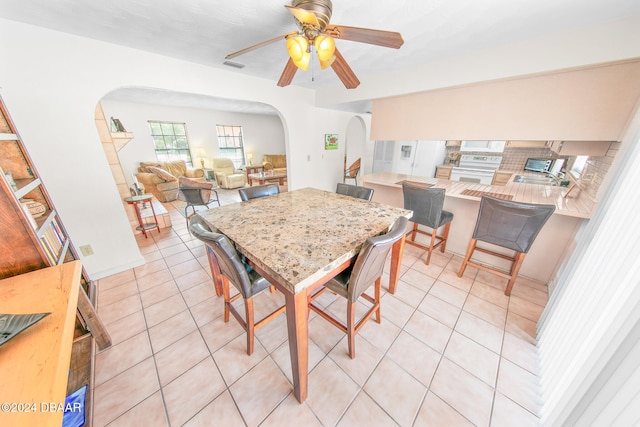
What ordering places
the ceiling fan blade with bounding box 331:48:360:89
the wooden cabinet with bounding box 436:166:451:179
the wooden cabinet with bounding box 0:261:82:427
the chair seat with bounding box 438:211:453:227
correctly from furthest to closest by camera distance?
1. the wooden cabinet with bounding box 436:166:451:179
2. the chair seat with bounding box 438:211:453:227
3. the ceiling fan blade with bounding box 331:48:360:89
4. the wooden cabinet with bounding box 0:261:82:427

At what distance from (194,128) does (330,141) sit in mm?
4807

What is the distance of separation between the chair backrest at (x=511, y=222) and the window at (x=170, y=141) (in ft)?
24.8

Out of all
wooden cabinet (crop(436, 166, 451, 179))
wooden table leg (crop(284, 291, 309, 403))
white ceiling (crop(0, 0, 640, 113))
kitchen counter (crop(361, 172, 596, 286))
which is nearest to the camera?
wooden table leg (crop(284, 291, 309, 403))

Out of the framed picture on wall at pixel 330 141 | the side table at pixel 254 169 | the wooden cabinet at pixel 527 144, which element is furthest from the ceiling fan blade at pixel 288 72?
the side table at pixel 254 169

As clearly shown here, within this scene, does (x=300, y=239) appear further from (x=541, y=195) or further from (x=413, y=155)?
(x=413, y=155)

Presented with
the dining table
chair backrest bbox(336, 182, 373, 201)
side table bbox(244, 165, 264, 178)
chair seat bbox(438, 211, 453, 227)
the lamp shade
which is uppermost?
the lamp shade

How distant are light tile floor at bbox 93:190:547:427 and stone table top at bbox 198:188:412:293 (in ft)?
2.67

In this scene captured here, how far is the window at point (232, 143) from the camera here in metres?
7.11

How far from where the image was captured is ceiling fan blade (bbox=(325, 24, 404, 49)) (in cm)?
119

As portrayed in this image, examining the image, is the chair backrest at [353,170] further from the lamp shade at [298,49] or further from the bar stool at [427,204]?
the lamp shade at [298,49]

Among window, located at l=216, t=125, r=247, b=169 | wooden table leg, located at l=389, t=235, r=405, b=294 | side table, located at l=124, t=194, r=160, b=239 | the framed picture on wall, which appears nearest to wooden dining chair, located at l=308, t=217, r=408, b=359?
wooden table leg, located at l=389, t=235, r=405, b=294

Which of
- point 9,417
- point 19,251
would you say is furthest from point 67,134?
point 9,417

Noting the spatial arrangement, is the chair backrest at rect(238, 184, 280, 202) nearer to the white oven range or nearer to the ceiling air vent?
the ceiling air vent

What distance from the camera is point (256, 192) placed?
2207mm
